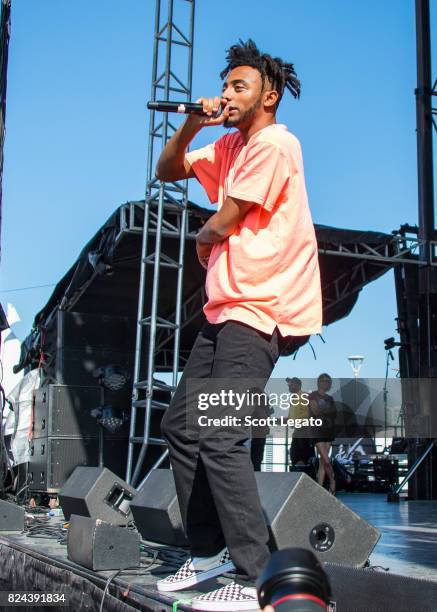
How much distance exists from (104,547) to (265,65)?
5.89 ft

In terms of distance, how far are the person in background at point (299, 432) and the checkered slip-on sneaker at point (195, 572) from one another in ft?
22.8

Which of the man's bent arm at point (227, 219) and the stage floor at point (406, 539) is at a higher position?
the man's bent arm at point (227, 219)

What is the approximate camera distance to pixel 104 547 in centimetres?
281

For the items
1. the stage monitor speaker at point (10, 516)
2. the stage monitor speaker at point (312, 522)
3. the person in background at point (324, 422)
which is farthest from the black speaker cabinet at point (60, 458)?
the stage monitor speaker at point (312, 522)

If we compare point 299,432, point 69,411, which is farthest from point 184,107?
point 299,432

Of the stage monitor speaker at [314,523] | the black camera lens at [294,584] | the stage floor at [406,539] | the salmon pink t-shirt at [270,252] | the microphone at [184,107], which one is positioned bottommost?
the stage floor at [406,539]

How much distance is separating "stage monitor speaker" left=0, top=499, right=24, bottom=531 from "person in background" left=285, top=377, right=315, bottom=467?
17.0 feet

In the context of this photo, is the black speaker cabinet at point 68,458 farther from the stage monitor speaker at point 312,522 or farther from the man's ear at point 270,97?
the man's ear at point 270,97

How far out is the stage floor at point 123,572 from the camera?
2.33 m

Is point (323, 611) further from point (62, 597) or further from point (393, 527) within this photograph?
point (393, 527)

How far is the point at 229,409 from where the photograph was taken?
2.15m

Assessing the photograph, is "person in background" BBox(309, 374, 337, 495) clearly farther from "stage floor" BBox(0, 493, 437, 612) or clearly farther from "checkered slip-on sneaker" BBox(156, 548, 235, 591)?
"checkered slip-on sneaker" BBox(156, 548, 235, 591)

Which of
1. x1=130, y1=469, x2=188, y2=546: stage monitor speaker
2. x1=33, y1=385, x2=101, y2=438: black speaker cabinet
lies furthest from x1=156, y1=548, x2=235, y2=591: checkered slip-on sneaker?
x1=33, y1=385, x2=101, y2=438: black speaker cabinet

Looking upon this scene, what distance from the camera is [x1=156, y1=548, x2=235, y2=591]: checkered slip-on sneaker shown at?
2.30 meters
